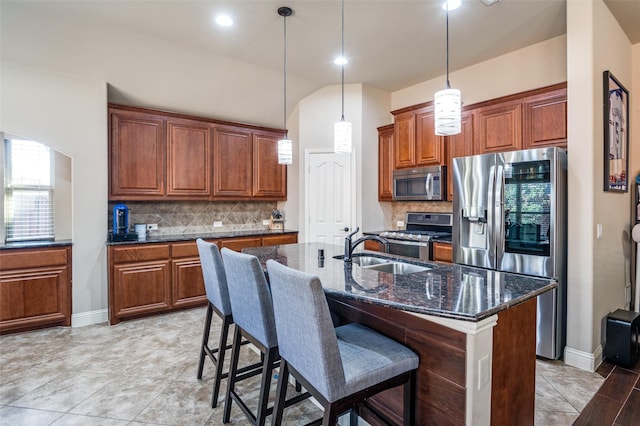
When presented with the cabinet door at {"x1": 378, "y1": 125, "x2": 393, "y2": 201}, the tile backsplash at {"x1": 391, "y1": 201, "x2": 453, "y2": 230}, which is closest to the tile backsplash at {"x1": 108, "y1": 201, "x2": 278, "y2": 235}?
the cabinet door at {"x1": 378, "y1": 125, "x2": 393, "y2": 201}

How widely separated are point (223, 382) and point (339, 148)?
6.45ft

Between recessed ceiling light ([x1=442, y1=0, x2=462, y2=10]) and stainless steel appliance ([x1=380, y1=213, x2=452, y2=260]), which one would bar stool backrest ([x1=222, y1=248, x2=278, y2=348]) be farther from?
recessed ceiling light ([x1=442, y1=0, x2=462, y2=10])

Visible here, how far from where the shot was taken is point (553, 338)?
2.75 m

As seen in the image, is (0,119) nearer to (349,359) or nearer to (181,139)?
(181,139)

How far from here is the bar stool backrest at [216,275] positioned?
85.0 inches

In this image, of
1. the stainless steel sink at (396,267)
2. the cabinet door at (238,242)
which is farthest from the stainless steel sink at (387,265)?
the cabinet door at (238,242)

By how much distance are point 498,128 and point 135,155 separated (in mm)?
4125

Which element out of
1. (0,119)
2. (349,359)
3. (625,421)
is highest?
(0,119)

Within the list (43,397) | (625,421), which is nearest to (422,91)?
(625,421)

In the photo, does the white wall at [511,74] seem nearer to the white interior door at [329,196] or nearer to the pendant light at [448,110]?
the white interior door at [329,196]

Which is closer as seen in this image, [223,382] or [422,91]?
[223,382]

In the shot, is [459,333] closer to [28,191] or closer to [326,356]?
[326,356]

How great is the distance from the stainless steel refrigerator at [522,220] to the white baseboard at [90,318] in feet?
12.7

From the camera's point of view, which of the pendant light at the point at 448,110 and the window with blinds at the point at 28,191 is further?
the window with blinds at the point at 28,191
